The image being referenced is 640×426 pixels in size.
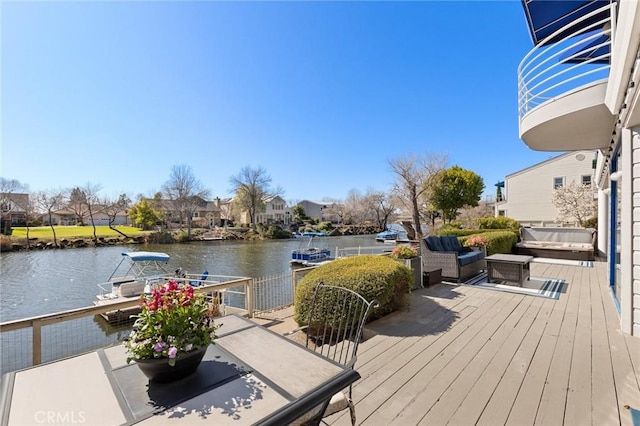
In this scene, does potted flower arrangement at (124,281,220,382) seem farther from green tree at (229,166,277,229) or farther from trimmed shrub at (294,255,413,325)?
green tree at (229,166,277,229)

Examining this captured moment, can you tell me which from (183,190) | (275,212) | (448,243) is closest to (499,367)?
(448,243)

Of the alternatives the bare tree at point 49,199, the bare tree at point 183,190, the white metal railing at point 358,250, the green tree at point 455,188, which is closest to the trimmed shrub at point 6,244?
the bare tree at point 49,199

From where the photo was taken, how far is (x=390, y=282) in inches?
147

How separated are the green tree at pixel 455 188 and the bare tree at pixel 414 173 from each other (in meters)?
0.52

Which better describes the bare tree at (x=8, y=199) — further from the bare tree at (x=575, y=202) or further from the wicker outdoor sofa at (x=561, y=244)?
the bare tree at (x=575, y=202)

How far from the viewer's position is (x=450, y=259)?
5797mm

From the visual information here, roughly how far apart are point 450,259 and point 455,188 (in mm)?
10998

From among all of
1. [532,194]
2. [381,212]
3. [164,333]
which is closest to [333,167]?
[381,212]

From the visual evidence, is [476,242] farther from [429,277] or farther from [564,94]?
[564,94]

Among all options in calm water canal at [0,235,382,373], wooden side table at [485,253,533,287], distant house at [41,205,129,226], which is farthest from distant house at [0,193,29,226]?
wooden side table at [485,253,533,287]

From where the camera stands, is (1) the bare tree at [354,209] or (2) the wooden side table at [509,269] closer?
(2) the wooden side table at [509,269]

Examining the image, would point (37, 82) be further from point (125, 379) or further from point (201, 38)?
point (125, 379)

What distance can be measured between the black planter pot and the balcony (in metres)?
4.59

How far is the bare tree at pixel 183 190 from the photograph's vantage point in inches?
1288
